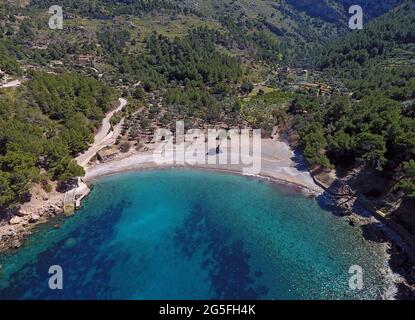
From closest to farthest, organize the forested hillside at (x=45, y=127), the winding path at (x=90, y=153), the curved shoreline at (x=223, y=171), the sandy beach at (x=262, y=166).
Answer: the forested hillside at (x=45, y=127), the winding path at (x=90, y=153), the curved shoreline at (x=223, y=171), the sandy beach at (x=262, y=166)

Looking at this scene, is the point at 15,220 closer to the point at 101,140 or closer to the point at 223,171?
the point at 101,140

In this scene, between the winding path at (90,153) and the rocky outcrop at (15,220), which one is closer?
the rocky outcrop at (15,220)

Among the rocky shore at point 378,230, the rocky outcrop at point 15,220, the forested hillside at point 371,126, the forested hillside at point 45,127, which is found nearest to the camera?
the rocky shore at point 378,230

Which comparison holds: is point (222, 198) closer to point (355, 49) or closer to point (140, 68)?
point (140, 68)

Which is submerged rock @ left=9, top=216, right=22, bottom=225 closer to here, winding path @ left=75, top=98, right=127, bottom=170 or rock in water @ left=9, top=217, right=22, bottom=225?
rock in water @ left=9, top=217, right=22, bottom=225

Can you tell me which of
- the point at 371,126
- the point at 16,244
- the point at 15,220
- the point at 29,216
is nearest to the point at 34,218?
the point at 29,216

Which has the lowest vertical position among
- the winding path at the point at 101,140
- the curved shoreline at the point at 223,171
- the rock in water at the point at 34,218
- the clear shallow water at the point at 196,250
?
the clear shallow water at the point at 196,250

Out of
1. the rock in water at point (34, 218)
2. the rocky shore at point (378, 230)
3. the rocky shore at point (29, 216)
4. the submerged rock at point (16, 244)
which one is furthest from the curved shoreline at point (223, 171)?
the submerged rock at point (16, 244)

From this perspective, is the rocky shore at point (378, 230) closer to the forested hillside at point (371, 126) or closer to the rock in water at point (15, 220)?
the forested hillside at point (371, 126)

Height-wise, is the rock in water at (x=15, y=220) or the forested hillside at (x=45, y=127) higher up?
the forested hillside at (x=45, y=127)

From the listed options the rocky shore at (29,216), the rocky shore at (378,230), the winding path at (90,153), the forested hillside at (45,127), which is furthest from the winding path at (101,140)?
the rocky shore at (378,230)
